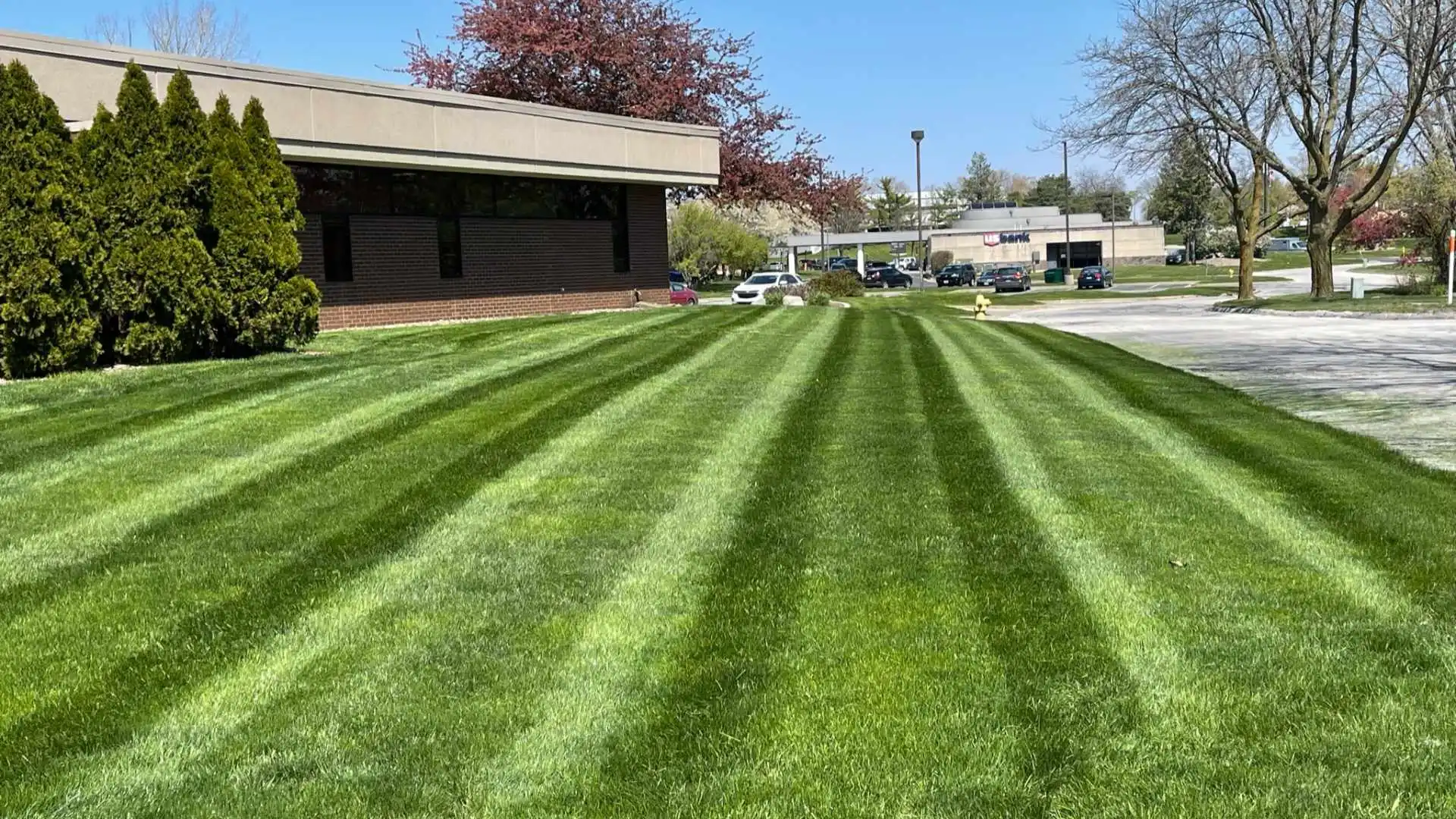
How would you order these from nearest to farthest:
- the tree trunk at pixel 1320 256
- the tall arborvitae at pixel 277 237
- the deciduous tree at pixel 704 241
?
1. the tall arborvitae at pixel 277 237
2. the tree trunk at pixel 1320 256
3. the deciduous tree at pixel 704 241

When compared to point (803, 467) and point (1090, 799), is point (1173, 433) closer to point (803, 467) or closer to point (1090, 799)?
point (803, 467)

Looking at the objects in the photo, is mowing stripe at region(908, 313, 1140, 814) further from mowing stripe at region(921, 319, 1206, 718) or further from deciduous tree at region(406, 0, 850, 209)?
deciduous tree at region(406, 0, 850, 209)

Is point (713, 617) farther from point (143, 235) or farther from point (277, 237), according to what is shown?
point (277, 237)

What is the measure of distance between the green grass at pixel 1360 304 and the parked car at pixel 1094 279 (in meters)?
22.8

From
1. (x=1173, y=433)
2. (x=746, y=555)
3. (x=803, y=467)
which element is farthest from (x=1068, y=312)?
(x=746, y=555)

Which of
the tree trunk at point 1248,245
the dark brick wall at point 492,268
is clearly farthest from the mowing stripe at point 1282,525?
the tree trunk at point 1248,245

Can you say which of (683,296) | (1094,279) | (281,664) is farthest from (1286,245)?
(281,664)

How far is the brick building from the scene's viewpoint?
16.2 metres

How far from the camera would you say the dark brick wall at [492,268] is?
760 inches

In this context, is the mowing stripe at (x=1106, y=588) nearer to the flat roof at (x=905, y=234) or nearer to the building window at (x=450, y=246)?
the building window at (x=450, y=246)

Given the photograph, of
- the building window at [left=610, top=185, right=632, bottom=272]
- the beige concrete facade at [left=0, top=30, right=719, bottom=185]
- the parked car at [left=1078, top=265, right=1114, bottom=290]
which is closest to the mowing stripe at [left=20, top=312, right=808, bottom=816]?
the beige concrete facade at [left=0, top=30, right=719, bottom=185]

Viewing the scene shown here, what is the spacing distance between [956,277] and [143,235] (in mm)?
58176

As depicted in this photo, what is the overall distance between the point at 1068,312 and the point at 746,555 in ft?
99.0

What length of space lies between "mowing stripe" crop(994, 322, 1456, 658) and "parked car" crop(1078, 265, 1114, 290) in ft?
164
